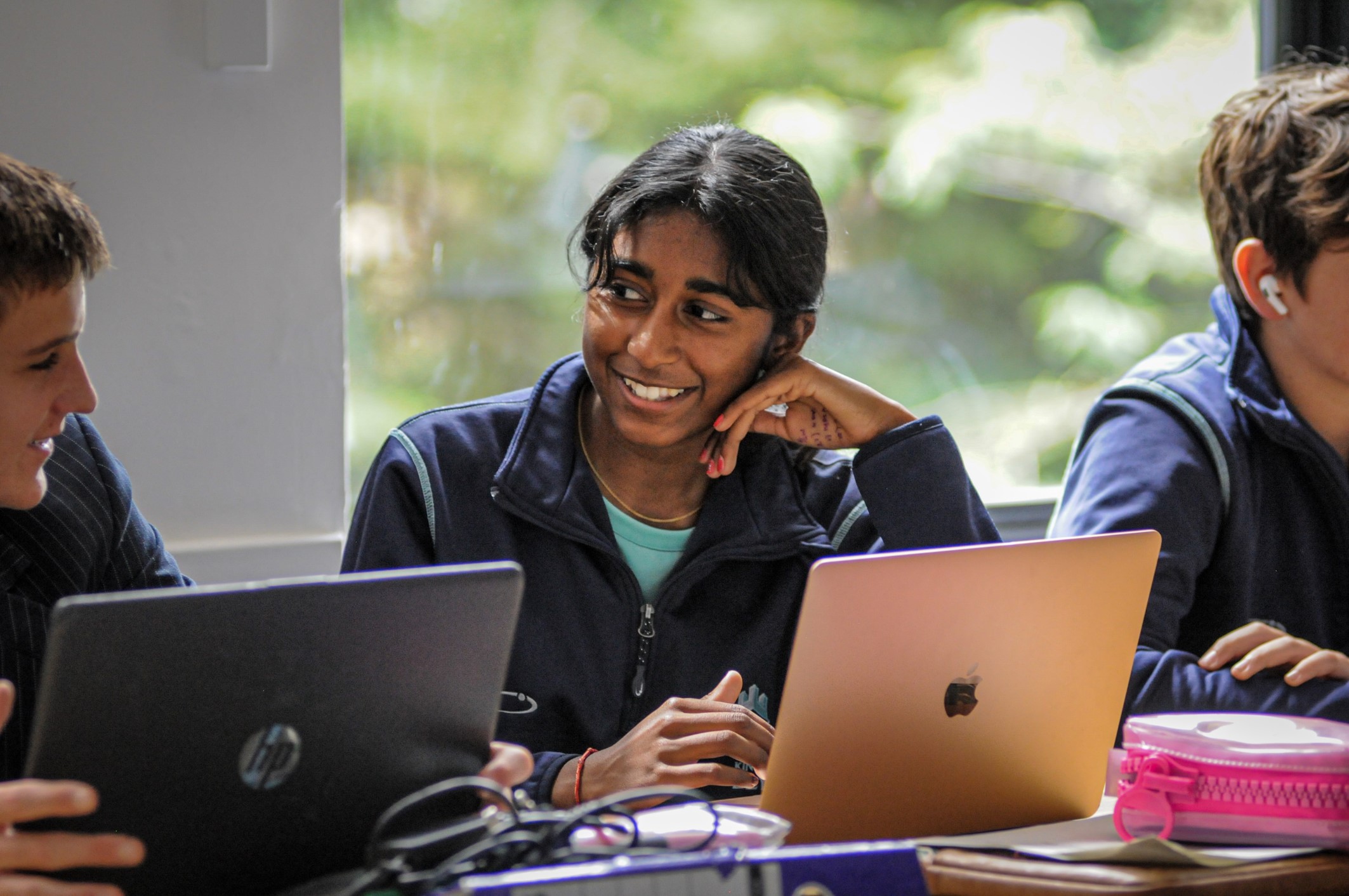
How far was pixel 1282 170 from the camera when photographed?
1.73 metres

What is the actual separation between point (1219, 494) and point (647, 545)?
30.5 inches

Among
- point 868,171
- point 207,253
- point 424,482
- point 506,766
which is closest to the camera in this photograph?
point 506,766

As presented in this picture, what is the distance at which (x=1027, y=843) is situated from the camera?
3.46ft

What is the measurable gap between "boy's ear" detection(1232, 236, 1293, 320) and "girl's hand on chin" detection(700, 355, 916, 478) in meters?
0.55

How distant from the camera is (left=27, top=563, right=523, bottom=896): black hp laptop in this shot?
760mm

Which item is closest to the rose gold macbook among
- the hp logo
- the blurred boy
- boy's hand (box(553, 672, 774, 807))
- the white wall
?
boy's hand (box(553, 672, 774, 807))

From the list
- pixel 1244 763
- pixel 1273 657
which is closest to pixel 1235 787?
pixel 1244 763

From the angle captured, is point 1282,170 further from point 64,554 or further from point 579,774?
point 64,554

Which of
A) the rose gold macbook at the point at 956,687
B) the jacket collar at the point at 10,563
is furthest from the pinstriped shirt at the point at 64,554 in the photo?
the rose gold macbook at the point at 956,687

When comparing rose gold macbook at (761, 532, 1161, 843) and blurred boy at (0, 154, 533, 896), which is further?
blurred boy at (0, 154, 533, 896)

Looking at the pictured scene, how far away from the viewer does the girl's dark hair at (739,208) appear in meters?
1.54

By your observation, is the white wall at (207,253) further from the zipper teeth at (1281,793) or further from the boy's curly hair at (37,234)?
the zipper teeth at (1281,793)

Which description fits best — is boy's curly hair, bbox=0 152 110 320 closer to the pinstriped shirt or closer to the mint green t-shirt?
the pinstriped shirt

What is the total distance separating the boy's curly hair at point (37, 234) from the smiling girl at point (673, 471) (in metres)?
0.43
